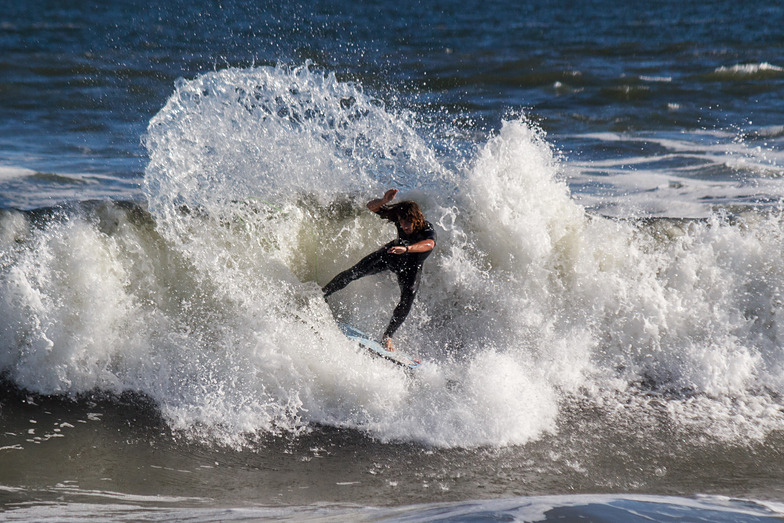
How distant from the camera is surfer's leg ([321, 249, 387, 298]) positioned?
616cm

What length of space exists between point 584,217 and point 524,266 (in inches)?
41.0

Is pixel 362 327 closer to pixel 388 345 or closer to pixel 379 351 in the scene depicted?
pixel 388 345

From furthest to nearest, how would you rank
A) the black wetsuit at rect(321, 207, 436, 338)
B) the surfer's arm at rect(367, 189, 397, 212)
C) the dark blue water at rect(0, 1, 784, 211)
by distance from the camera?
the dark blue water at rect(0, 1, 784, 211) → the black wetsuit at rect(321, 207, 436, 338) → the surfer's arm at rect(367, 189, 397, 212)

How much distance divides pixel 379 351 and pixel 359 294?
1349mm

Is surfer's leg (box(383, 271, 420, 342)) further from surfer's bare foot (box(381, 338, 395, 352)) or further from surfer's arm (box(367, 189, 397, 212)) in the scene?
surfer's arm (box(367, 189, 397, 212))

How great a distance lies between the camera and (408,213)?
5.97 meters

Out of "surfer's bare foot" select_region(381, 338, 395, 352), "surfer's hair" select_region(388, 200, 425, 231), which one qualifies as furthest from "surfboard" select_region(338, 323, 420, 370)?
"surfer's hair" select_region(388, 200, 425, 231)

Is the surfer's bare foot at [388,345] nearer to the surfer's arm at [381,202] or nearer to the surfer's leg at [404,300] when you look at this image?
the surfer's leg at [404,300]

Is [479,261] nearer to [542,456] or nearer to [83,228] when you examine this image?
[542,456]

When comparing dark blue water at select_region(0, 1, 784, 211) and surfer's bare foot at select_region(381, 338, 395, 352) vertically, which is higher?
dark blue water at select_region(0, 1, 784, 211)

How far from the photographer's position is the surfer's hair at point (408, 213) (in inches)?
235

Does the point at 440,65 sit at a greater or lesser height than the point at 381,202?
greater

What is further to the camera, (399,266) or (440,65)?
(440,65)

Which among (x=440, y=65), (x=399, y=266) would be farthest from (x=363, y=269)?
(x=440, y=65)
